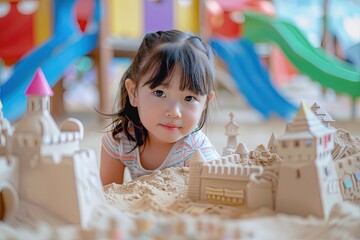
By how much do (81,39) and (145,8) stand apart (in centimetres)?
60

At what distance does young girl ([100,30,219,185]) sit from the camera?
1.27 metres

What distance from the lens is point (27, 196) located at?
0.92 meters

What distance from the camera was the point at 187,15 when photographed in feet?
12.3

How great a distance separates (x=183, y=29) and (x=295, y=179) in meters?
2.93

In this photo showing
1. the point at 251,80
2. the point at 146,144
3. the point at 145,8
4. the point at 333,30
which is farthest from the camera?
the point at 333,30

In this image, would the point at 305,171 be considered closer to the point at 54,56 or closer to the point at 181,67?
the point at 181,67

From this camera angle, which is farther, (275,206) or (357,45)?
(357,45)

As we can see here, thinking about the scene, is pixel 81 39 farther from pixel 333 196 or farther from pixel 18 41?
pixel 333 196

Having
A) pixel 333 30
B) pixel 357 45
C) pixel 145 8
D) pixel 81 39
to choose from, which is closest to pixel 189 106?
pixel 81 39

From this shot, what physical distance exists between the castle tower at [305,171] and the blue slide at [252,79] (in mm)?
3095

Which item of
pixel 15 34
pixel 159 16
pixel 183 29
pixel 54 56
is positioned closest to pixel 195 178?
pixel 54 56

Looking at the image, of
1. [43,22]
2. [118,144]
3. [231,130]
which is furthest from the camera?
[43,22]

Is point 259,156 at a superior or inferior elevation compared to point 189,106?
inferior

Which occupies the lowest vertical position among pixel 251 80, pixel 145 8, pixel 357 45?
pixel 251 80
